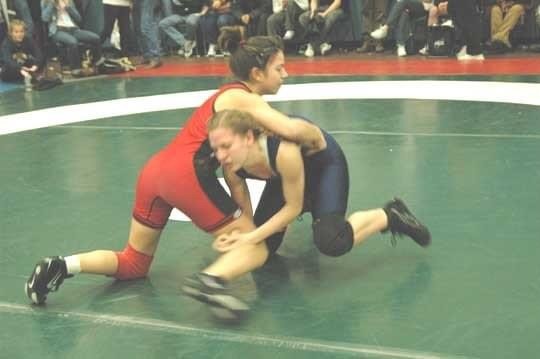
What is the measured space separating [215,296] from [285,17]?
27.4ft

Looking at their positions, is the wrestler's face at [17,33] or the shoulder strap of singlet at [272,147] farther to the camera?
the wrestler's face at [17,33]

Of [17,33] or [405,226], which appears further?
[17,33]

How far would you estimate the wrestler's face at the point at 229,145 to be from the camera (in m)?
2.39

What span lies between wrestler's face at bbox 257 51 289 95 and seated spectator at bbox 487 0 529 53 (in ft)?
23.0

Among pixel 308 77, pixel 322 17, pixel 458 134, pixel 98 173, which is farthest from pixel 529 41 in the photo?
pixel 98 173

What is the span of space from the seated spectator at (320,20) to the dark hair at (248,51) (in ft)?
24.1

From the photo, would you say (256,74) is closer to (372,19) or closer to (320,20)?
(320,20)

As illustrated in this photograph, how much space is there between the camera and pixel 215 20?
10633 mm

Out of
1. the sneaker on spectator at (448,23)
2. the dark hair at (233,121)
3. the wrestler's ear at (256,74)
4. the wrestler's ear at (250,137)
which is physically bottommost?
the sneaker on spectator at (448,23)

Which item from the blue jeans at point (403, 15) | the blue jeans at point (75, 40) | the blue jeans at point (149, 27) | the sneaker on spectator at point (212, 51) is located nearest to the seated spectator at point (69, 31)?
the blue jeans at point (75, 40)

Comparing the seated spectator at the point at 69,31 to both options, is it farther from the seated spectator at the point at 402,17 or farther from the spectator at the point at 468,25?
the spectator at the point at 468,25

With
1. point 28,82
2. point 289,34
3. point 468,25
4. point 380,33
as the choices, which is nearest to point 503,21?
point 468,25

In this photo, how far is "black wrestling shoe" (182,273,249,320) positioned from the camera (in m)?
2.32

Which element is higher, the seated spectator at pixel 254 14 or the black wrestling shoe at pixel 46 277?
the seated spectator at pixel 254 14
